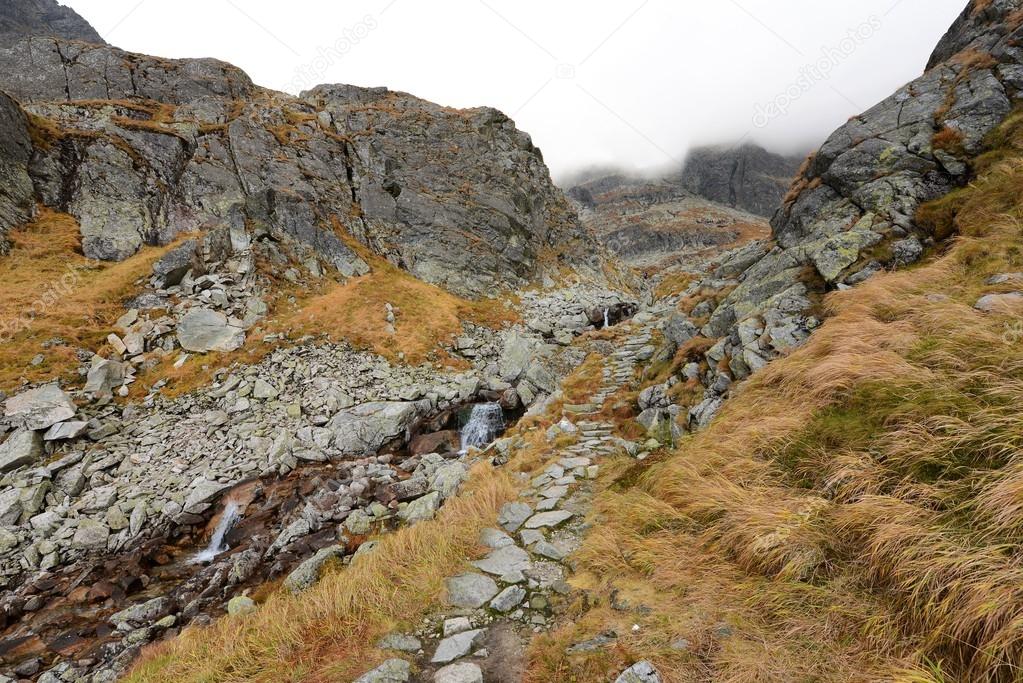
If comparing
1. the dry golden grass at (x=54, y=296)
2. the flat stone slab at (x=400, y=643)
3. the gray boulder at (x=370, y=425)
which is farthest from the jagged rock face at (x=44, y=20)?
the flat stone slab at (x=400, y=643)

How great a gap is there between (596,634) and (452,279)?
34582 millimetres

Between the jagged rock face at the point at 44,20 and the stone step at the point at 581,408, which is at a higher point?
the jagged rock face at the point at 44,20

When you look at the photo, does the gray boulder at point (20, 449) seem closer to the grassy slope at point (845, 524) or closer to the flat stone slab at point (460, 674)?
the flat stone slab at point (460, 674)

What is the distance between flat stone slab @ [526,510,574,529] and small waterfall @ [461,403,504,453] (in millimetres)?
10959

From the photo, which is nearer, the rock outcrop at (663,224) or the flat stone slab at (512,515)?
the flat stone slab at (512,515)

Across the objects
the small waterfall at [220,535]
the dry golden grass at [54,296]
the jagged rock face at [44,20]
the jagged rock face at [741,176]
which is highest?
the jagged rock face at [44,20]

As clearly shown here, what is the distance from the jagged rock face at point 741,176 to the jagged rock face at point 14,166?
197225mm

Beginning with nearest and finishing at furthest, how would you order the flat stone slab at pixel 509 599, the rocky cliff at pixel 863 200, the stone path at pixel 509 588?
the stone path at pixel 509 588
the flat stone slab at pixel 509 599
the rocky cliff at pixel 863 200

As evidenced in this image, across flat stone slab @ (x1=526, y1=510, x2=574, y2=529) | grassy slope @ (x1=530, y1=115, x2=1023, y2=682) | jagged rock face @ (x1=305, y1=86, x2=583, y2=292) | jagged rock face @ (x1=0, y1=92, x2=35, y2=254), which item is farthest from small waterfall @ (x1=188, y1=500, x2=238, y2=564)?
jagged rock face @ (x1=0, y1=92, x2=35, y2=254)

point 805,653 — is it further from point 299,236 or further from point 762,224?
point 762,224

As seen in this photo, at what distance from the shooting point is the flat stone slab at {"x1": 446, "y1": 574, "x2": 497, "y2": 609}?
5281 millimetres

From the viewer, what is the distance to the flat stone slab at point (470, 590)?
5.28 metres

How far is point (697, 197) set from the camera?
179875mm

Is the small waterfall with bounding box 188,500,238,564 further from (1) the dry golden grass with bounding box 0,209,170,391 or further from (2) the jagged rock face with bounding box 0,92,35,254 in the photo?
(2) the jagged rock face with bounding box 0,92,35,254
